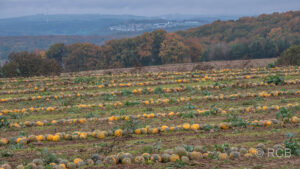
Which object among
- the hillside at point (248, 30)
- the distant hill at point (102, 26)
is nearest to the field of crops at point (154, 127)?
the hillside at point (248, 30)

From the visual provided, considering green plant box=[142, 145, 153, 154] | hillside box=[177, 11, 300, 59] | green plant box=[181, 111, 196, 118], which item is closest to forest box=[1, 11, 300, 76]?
hillside box=[177, 11, 300, 59]

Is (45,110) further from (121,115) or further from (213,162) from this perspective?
(213,162)

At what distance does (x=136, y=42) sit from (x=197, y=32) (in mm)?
24075

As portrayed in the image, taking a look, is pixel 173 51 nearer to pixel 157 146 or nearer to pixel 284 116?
pixel 284 116

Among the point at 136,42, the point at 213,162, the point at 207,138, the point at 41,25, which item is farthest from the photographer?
the point at 41,25

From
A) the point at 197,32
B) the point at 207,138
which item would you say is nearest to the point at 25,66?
the point at 207,138

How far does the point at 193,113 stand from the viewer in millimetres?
11133

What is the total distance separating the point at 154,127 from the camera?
9852mm

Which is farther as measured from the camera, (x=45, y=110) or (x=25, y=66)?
(x=25, y=66)

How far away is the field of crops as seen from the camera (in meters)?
6.93

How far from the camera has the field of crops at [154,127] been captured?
6926mm

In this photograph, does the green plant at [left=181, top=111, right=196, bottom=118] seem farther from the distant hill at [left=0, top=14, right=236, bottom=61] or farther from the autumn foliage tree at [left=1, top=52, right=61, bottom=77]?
the distant hill at [left=0, top=14, right=236, bottom=61]

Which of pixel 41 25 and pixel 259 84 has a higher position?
pixel 41 25

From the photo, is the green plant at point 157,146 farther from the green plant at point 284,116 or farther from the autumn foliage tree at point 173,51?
the autumn foliage tree at point 173,51
